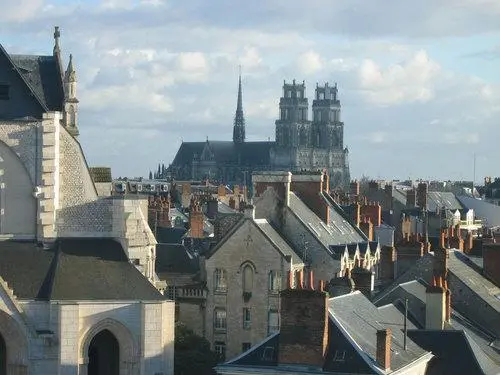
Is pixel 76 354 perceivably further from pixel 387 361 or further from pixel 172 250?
pixel 172 250

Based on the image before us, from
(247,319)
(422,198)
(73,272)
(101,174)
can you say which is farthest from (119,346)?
(422,198)

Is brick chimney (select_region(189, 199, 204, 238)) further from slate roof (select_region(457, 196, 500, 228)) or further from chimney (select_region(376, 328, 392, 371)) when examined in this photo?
slate roof (select_region(457, 196, 500, 228))

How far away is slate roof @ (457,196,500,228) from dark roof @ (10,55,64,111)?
289 ft

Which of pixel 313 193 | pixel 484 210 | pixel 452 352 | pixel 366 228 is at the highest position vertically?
pixel 313 193

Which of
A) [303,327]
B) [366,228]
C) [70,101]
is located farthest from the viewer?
[366,228]

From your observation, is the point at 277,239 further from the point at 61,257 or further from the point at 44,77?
the point at 61,257

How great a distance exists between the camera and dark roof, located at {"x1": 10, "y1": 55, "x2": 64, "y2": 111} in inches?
2074

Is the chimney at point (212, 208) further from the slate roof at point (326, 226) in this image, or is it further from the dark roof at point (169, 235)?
the slate roof at point (326, 226)

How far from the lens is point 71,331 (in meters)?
48.1

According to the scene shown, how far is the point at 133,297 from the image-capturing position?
4925cm

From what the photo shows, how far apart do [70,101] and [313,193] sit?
1869 centimetres

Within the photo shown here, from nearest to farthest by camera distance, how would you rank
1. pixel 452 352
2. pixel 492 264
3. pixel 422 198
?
pixel 452 352 → pixel 492 264 → pixel 422 198

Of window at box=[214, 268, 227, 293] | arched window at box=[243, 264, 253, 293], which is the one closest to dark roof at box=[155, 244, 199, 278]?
window at box=[214, 268, 227, 293]

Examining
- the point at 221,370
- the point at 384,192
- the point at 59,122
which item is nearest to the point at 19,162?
the point at 59,122
